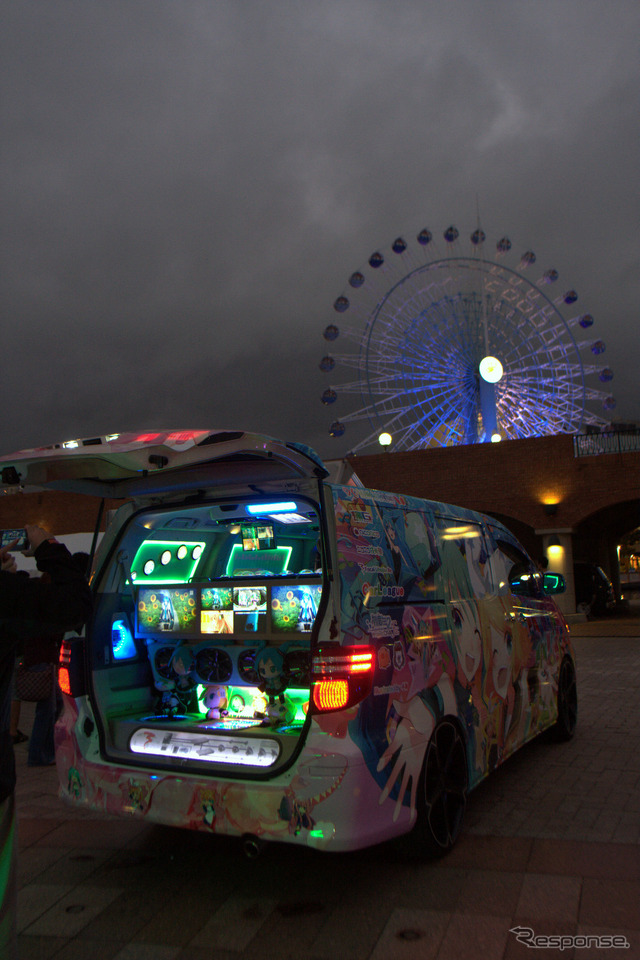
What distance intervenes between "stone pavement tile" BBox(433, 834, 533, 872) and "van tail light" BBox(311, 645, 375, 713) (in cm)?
128

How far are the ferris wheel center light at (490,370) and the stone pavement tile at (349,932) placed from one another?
1108 inches

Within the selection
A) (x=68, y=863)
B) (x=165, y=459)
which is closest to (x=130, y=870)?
(x=68, y=863)

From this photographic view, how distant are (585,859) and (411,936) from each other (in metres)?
1.23

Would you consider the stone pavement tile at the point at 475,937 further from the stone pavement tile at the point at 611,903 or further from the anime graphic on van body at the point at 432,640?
the anime graphic on van body at the point at 432,640

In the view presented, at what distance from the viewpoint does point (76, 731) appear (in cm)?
379

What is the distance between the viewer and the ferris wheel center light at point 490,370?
1184 inches

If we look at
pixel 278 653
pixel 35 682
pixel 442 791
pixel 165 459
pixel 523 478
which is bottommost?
pixel 442 791

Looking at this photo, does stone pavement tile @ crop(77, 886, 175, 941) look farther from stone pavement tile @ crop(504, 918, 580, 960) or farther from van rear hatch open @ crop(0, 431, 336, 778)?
stone pavement tile @ crop(504, 918, 580, 960)

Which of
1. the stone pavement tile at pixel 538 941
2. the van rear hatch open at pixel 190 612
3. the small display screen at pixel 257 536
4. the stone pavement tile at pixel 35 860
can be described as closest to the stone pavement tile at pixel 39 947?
the stone pavement tile at pixel 35 860

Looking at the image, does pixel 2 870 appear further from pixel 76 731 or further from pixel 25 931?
pixel 76 731

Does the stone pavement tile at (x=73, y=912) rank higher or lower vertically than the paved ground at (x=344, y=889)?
lower

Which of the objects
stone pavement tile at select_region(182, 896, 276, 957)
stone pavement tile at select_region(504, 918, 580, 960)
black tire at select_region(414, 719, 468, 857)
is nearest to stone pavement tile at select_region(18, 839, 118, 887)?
stone pavement tile at select_region(182, 896, 276, 957)

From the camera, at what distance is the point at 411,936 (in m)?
3.02

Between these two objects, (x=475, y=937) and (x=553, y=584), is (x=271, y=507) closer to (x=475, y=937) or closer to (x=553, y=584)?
(x=475, y=937)
